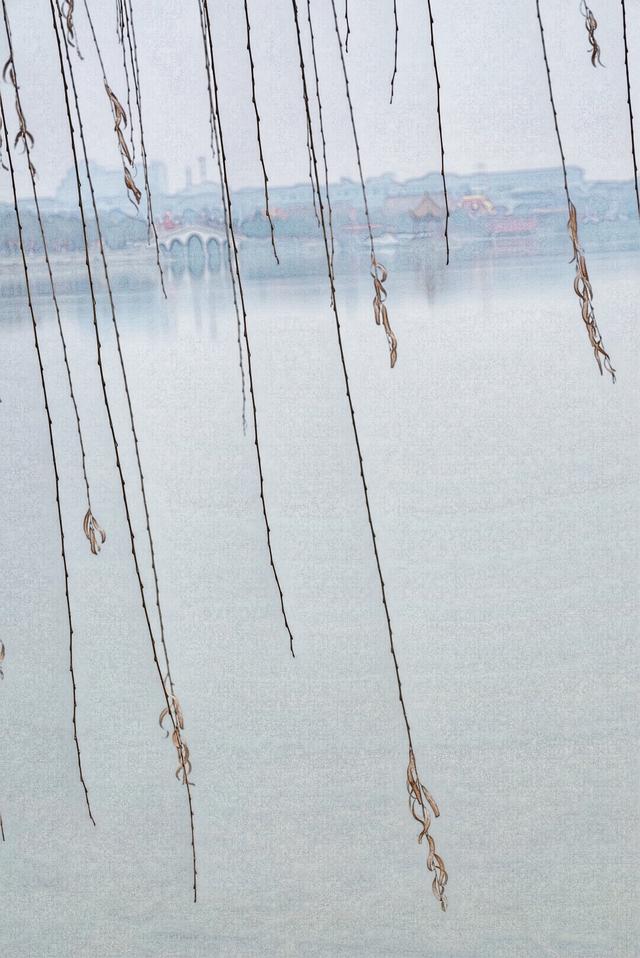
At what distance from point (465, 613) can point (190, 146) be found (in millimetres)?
743

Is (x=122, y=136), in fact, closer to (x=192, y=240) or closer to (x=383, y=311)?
(x=383, y=311)

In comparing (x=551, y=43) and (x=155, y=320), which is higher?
(x=551, y=43)

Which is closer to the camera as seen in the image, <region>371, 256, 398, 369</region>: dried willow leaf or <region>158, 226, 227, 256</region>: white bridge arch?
<region>371, 256, 398, 369</region>: dried willow leaf

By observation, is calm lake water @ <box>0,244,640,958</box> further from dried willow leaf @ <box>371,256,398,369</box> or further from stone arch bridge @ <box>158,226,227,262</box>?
dried willow leaf @ <box>371,256,398,369</box>

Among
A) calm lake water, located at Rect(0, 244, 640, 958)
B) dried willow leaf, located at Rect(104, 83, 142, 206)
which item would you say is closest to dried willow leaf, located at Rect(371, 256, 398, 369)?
dried willow leaf, located at Rect(104, 83, 142, 206)

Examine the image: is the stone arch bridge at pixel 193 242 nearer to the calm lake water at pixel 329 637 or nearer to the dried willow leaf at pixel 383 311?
the calm lake water at pixel 329 637

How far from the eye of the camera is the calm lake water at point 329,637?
147cm

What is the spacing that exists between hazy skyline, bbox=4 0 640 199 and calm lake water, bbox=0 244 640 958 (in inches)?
7.5

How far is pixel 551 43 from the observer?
1377 millimetres

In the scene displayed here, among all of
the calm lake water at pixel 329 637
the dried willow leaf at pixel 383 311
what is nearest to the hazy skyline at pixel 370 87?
the calm lake water at pixel 329 637

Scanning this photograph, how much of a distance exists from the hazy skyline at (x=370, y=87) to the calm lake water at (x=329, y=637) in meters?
0.19

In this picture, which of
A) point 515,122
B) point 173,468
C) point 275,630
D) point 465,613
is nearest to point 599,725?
point 465,613

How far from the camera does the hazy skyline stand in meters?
1.38

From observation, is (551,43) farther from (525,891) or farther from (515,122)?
(525,891)
